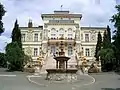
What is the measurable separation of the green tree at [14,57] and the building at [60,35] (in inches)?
747

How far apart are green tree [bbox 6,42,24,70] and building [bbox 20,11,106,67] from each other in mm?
18973

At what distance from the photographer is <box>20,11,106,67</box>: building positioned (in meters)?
75.5

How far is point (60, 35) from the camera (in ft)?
→ 252

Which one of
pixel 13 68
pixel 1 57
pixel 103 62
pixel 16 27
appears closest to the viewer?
pixel 13 68

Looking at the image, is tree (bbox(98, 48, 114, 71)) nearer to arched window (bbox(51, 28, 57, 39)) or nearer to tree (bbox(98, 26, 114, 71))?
tree (bbox(98, 26, 114, 71))

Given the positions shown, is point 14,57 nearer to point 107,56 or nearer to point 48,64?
point 48,64

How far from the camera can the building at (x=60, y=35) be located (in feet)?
248

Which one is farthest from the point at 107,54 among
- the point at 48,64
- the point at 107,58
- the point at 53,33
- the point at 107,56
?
the point at 53,33

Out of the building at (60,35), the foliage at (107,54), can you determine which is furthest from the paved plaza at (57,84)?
the building at (60,35)

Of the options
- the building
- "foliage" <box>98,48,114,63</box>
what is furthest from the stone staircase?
the building

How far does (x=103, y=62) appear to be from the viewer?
6097 cm

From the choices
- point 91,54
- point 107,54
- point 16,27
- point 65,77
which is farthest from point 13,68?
point 91,54

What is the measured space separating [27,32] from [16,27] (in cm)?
1262

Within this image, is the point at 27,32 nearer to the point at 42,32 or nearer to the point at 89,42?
the point at 42,32
